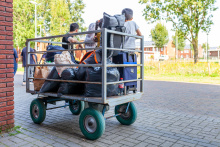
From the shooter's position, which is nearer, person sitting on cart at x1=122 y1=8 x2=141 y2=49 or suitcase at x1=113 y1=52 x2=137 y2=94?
suitcase at x1=113 y1=52 x2=137 y2=94

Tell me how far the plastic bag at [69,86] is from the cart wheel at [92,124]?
0.52 meters

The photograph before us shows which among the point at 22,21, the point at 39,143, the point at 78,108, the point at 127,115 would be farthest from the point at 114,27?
the point at 22,21

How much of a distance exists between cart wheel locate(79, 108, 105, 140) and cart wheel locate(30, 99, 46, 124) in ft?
3.68

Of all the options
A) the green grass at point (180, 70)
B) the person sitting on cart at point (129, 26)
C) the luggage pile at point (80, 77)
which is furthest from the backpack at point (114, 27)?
the green grass at point (180, 70)

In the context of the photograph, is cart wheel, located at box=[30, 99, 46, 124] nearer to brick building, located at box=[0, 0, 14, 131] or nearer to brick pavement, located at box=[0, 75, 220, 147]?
brick pavement, located at box=[0, 75, 220, 147]

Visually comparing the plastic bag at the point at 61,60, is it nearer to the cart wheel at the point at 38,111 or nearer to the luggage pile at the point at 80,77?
the luggage pile at the point at 80,77

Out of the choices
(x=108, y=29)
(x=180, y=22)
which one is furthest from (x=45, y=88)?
(x=180, y=22)

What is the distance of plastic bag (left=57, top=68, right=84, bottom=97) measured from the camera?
4332 millimetres

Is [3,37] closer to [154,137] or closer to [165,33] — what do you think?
[154,137]

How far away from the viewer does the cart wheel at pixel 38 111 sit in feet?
16.1

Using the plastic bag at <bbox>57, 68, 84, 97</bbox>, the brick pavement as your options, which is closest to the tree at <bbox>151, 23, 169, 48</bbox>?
the brick pavement

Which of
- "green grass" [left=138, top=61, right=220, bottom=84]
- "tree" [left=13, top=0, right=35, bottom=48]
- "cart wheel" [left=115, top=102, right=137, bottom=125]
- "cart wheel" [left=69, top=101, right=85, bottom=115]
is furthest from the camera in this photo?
"tree" [left=13, top=0, right=35, bottom=48]

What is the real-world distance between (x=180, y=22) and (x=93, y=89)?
2214 centimetres

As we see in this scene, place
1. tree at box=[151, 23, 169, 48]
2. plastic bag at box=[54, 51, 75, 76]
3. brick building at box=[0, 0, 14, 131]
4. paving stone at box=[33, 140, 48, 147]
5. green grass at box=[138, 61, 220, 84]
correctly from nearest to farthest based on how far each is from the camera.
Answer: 1. paving stone at box=[33, 140, 48, 147]
2. brick building at box=[0, 0, 14, 131]
3. plastic bag at box=[54, 51, 75, 76]
4. green grass at box=[138, 61, 220, 84]
5. tree at box=[151, 23, 169, 48]
